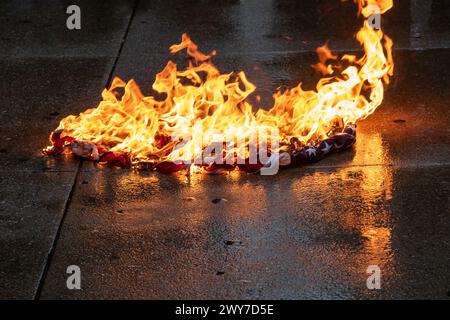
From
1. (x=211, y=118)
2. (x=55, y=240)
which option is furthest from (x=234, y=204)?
(x=55, y=240)

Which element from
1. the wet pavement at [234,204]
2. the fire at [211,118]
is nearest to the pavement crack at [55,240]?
the wet pavement at [234,204]

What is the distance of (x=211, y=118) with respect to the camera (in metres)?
6.29

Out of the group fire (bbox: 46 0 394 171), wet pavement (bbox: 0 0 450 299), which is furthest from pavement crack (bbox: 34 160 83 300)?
fire (bbox: 46 0 394 171)

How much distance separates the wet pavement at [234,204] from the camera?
474 centimetres

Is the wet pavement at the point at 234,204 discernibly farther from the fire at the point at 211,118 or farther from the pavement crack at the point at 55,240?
the fire at the point at 211,118

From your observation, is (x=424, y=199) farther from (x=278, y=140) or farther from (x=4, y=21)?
(x=4, y=21)

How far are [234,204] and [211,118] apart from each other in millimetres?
947

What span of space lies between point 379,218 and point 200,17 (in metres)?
4.16

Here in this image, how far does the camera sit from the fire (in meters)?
6.11

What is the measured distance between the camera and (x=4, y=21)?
29.8ft

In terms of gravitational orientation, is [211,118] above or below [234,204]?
above

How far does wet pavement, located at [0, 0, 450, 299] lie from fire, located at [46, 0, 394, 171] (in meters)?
0.15

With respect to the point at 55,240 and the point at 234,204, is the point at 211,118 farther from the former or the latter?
the point at 55,240
